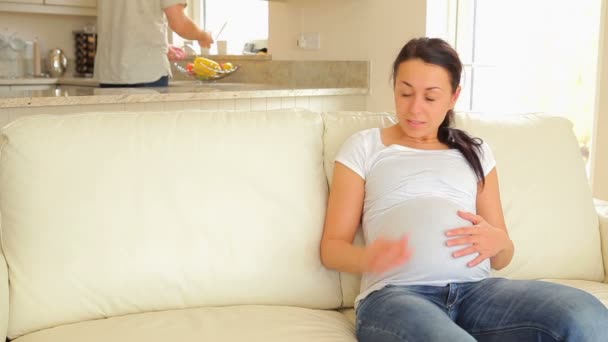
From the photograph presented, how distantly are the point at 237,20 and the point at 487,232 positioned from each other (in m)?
4.15

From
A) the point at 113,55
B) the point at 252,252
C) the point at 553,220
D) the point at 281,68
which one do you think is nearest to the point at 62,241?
the point at 252,252

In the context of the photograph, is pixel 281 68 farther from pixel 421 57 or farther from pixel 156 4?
pixel 421 57

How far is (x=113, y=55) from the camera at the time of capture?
11.7ft

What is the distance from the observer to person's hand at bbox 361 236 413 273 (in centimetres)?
157

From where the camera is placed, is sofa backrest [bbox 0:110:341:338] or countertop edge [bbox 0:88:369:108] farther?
countertop edge [bbox 0:88:369:108]

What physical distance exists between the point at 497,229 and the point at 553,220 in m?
0.36

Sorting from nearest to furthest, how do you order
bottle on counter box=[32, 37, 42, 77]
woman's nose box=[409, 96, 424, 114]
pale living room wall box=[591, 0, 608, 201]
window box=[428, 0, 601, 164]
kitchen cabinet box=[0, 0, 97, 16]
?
woman's nose box=[409, 96, 424, 114], pale living room wall box=[591, 0, 608, 201], window box=[428, 0, 601, 164], kitchen cabinet box=[0, 0, 97, 16], bottle on counter box=[32, 37, 42, 77]

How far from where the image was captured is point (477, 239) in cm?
168

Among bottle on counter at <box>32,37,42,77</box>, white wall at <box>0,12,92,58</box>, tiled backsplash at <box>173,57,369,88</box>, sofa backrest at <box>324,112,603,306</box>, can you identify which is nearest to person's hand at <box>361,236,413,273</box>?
sofa backrest at <box>324,112,603,306</box>

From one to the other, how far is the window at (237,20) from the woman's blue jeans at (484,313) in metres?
3.82

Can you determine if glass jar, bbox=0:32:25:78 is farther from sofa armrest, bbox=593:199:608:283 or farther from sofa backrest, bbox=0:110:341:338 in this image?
sofa armrest, bbox=593:199:608:283

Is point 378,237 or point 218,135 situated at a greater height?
point 218,135

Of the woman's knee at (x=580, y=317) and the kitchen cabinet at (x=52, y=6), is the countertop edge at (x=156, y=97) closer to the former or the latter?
the woman's knee at (x=580, y=317)

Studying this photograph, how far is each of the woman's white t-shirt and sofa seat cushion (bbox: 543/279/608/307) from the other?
1.11ft
